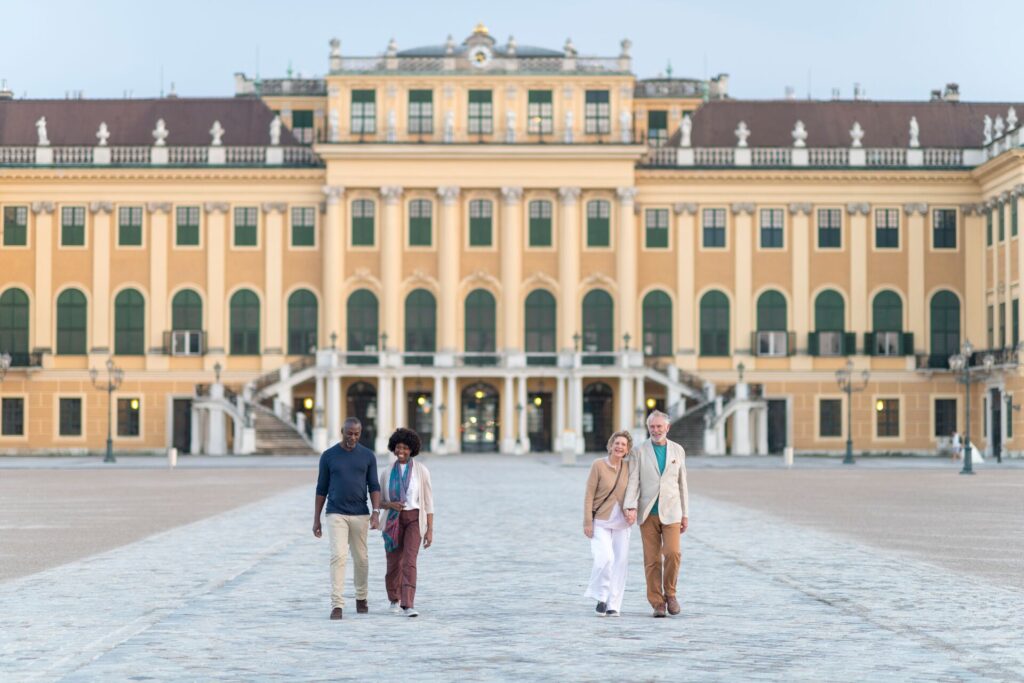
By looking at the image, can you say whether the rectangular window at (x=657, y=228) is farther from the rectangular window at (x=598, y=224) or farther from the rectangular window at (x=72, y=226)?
the rectangular window at (x=72, y=226)

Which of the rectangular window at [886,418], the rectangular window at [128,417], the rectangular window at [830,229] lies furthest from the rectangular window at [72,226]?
the rectangular window at [886,418]

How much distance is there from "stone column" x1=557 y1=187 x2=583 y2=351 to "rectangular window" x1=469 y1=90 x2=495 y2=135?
4.47 metres

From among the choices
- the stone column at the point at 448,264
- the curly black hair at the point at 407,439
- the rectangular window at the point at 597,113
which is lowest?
the curly black hair at the point at 407,439

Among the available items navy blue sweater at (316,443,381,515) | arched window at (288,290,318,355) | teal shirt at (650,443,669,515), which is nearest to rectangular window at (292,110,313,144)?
arched window at (288,290,318,355)

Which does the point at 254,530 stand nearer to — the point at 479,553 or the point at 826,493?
the point at 479,553

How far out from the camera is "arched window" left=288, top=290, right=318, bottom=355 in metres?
78.6

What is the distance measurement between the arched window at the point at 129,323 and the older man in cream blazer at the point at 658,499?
64.6 meters

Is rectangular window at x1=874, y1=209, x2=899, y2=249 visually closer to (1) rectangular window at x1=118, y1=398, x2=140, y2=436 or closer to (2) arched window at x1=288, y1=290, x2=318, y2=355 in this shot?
(2) arched window at x1=288, y1=290, x2=318, y2=355

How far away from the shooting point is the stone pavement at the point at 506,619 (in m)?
13.0

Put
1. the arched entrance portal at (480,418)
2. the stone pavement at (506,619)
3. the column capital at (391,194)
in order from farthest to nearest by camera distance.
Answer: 1. the column capital at (391,194)
2. the arched entrance portal at (480,418)
3. the stone pavement at (506,619)

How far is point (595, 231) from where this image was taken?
258 ft

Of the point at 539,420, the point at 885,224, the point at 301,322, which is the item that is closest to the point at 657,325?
the point at 539,420

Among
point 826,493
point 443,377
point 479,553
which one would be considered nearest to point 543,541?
point 479,553

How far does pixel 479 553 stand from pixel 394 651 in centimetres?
927
